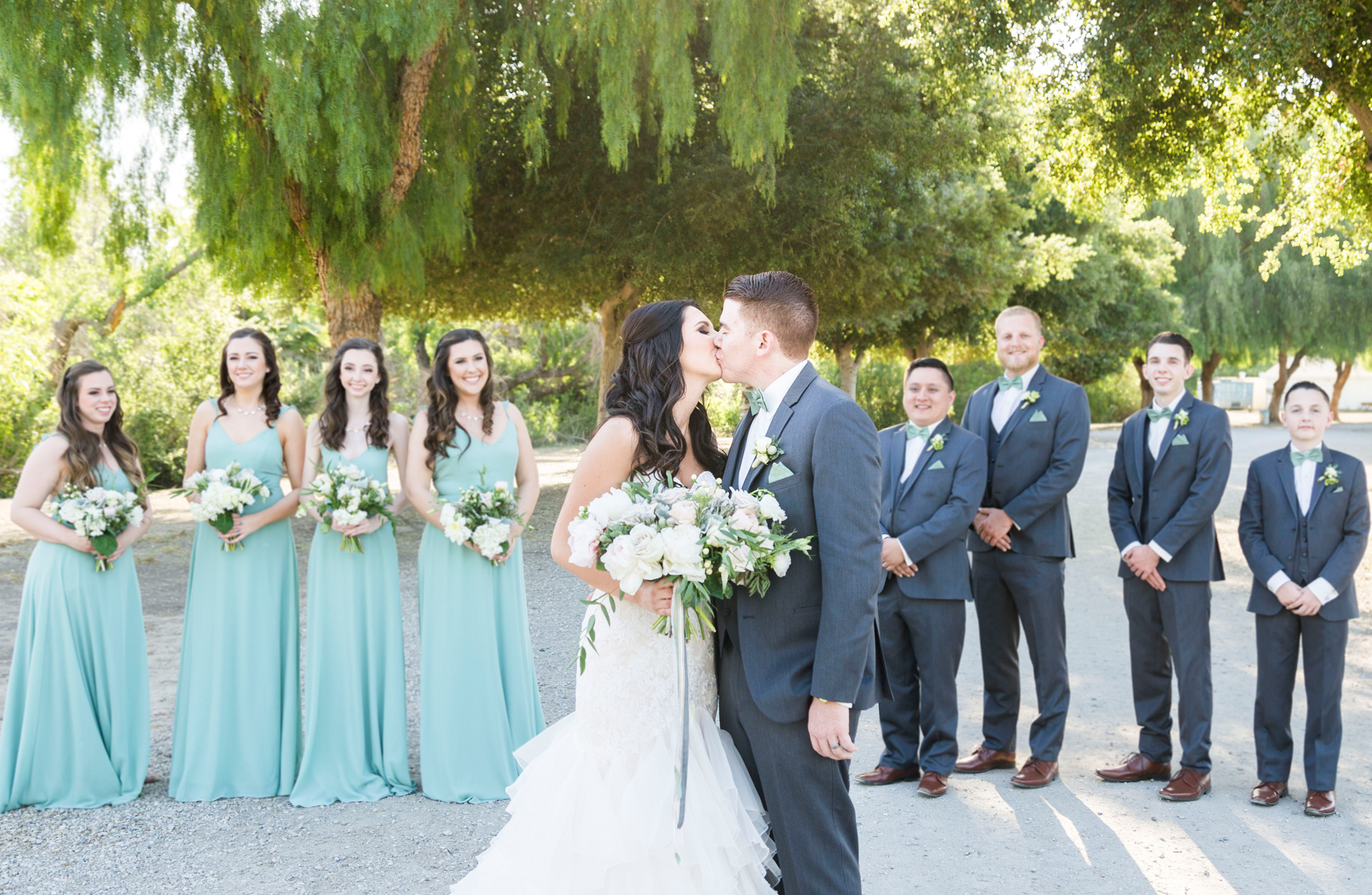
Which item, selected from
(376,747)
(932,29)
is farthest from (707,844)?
(932,29)

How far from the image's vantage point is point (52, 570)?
4871 millimetres

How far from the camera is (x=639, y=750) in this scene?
3.04m

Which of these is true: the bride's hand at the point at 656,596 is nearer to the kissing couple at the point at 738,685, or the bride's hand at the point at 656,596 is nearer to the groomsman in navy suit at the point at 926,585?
the kissing couple at the point at 738,685

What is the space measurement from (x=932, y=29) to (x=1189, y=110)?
3.08m

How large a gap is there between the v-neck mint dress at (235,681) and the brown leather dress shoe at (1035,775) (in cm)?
356

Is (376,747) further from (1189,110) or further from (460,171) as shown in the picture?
(1189,110)

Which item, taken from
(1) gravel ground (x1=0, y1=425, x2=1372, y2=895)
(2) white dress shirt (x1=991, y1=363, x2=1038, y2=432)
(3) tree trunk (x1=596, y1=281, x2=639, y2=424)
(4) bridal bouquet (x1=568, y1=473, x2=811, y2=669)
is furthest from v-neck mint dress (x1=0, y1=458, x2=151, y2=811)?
(3) tree trunk (x1=596, y1=281, x2=639, y2=424)

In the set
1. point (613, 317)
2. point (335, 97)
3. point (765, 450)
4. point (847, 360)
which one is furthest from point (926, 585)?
point (847, 360)

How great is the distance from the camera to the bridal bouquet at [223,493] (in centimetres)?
480

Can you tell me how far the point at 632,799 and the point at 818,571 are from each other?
0.85 meters

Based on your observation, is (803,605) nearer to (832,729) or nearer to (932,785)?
(832,729)

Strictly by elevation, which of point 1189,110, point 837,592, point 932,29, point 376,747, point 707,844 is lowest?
point 376,747

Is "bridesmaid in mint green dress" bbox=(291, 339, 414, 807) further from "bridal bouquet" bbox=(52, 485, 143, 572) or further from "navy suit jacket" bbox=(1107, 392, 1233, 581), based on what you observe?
"navy suit jacket" bbox=(1107, 392, 1233, 581)

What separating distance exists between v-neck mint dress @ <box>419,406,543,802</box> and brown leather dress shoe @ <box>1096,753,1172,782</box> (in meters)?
2.88
